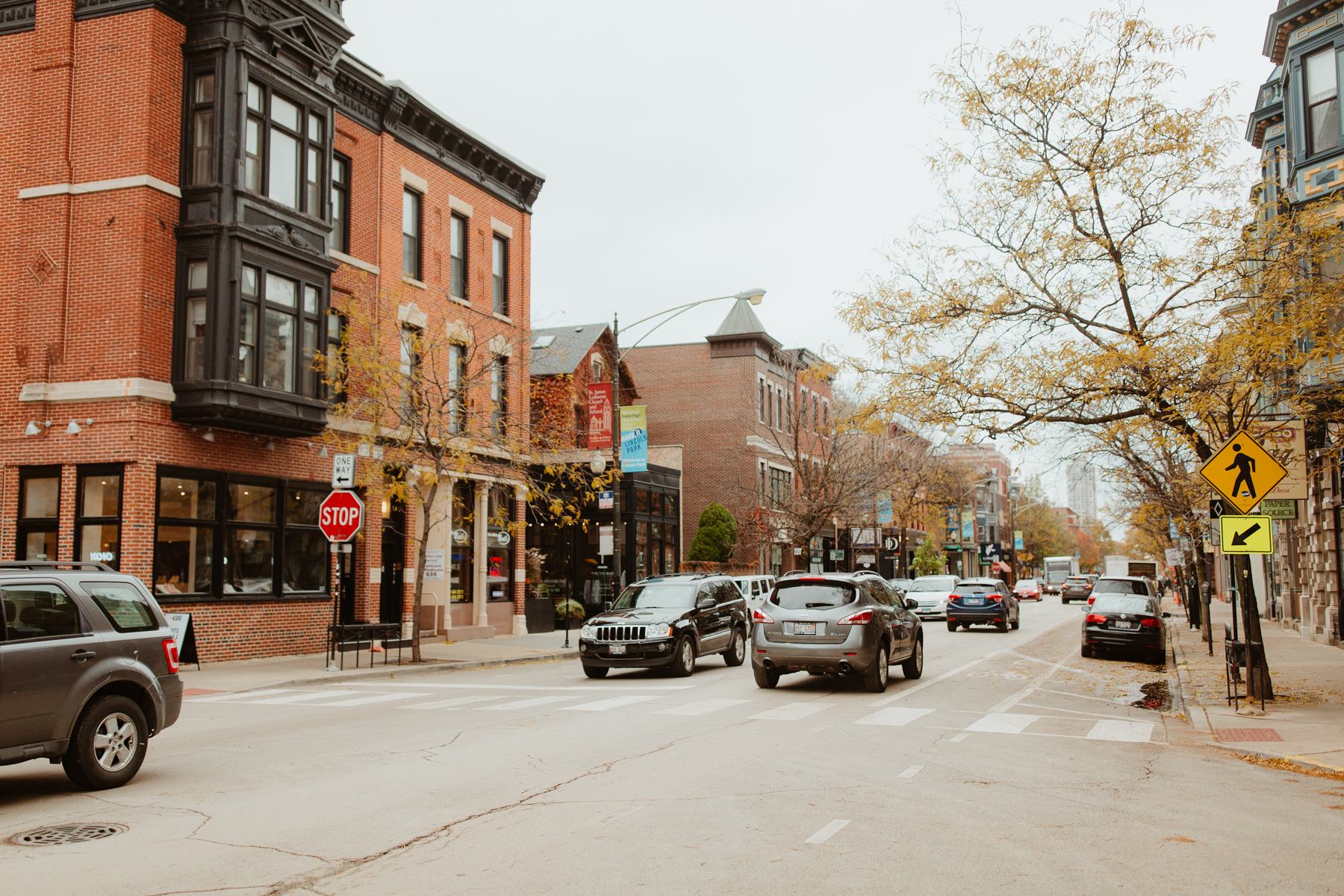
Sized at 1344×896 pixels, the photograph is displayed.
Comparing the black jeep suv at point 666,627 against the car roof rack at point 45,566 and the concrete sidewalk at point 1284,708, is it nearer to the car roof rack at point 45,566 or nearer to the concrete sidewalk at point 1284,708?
the concrete sidewalk at point 1284,708

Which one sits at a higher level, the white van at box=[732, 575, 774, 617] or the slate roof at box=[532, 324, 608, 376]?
the slate roof at box=[532, 324, 608, 376]

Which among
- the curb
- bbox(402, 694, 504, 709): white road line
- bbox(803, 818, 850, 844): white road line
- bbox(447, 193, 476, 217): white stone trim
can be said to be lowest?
the curb

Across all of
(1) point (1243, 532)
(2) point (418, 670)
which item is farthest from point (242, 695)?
(1) point (1243, 532)

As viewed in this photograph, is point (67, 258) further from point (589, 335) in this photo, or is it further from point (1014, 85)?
point (589, 335)

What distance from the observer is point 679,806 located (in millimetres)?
7812

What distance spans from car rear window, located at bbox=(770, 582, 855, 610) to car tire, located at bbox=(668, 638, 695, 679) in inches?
102

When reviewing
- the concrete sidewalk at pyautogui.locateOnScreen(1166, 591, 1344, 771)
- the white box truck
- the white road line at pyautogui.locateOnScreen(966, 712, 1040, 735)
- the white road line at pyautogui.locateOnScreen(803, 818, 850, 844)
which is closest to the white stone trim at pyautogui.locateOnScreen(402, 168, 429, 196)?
the white road line at pyautogui.locateOnScreen(966, 712, 1040, 735)

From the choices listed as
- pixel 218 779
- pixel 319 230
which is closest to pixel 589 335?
pixel 319 230

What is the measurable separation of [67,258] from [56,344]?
1587mm

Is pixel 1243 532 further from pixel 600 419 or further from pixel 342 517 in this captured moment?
pixel 600 419

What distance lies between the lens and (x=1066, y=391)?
15.9 m

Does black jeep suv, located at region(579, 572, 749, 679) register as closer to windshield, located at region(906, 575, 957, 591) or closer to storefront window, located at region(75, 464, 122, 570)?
storefront window, located at region(75, 464, 122, 570)

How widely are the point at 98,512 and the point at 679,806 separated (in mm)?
15177

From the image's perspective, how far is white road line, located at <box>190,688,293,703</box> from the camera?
15.2 metres
